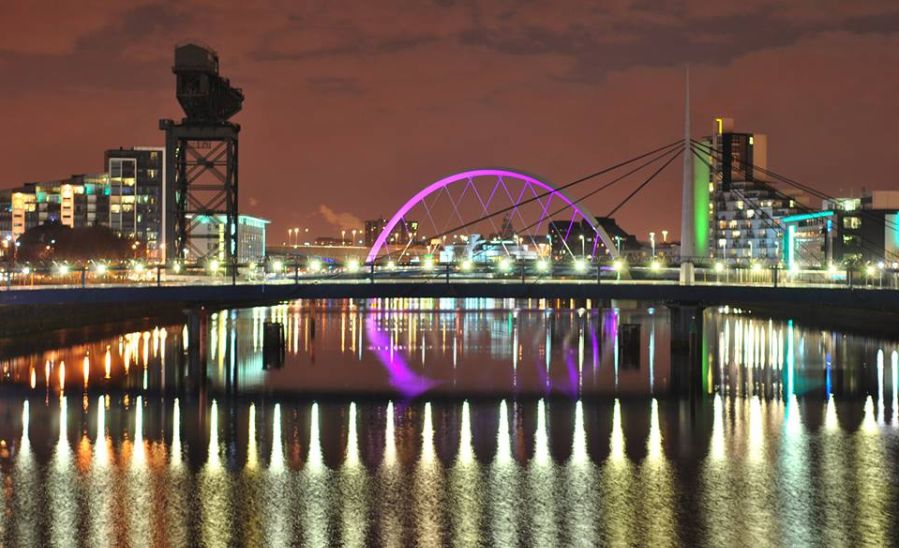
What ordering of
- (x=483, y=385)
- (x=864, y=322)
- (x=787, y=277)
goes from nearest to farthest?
(x=483, y=385), (x=787, y=277), (x=864, y=322)

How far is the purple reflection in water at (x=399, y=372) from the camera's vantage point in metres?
42.0

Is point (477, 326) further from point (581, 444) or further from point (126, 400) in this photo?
point (581, 444)

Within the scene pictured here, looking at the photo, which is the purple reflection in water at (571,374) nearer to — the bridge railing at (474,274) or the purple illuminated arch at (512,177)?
the bridge railing at (474,274)

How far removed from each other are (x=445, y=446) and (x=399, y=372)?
18.9 meters

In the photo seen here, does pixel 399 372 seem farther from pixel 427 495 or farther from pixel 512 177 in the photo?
pixel 512 177

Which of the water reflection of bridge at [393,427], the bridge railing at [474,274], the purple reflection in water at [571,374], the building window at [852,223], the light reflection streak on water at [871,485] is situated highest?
the building window at [852,223]

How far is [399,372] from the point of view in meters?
47.8

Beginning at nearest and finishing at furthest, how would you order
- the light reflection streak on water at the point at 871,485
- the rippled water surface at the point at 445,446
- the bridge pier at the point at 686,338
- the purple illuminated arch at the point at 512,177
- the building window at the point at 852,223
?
1. the light reflection streak on water at the point at 871,485
2. the rippled water surface at the point at 445,446
3. the bridge pier at the point at 686,338
4. the purple illuminated arch at the point at 512,177
5. the building window at the point at 852,223

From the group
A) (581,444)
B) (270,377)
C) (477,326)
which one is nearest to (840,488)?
(581,444)

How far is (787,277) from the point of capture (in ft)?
169

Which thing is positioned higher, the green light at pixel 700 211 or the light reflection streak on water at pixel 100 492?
the green light at pixel 700 211

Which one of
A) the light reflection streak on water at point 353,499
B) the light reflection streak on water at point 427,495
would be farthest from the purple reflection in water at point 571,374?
the light reflection streak on water at point 353,499

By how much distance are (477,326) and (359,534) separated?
201ft

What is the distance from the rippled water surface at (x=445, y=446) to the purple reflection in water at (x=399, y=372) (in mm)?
311
